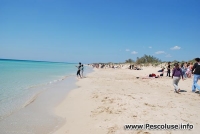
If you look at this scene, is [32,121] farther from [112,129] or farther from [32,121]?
[112,129]

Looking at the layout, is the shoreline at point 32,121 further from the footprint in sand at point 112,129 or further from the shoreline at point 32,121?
the footprint in sand at point 112,129

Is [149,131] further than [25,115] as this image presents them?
No

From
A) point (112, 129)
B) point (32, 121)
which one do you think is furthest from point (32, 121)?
point (112, 129)

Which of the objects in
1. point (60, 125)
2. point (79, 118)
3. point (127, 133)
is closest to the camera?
point (127, 133)

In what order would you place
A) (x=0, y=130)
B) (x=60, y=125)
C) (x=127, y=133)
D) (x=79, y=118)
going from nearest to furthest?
(x=127, y=133)
(x=0, y=130)
(x=60, y=125)
(x=79, y=118)

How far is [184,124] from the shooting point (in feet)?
16.1

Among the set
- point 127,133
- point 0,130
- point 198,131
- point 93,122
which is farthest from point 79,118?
point 198,131

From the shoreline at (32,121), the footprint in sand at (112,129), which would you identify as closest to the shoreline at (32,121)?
the shoreline at (32,121)

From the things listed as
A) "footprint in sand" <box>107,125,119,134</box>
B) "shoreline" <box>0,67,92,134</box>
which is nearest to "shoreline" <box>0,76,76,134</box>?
"shoreline" <box>0,67,92,134</box>

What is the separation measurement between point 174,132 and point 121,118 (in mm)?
1633

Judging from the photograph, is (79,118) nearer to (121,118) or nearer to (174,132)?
(121,118)

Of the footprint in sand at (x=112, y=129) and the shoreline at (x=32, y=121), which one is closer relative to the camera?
the footprint in sand at (x=112, y=129)

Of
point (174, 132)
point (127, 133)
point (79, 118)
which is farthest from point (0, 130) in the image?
point (174, 132)

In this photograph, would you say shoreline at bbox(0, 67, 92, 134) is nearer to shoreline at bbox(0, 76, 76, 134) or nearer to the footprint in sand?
shoreline at bbox(0, 76, 76, 134)
